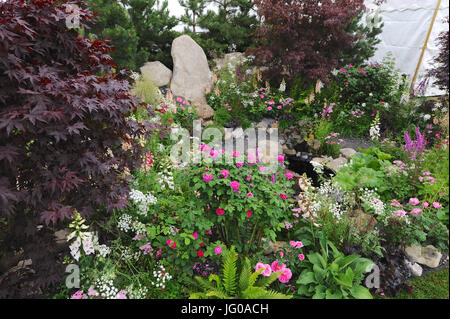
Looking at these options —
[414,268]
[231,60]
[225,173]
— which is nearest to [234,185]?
[225,173]

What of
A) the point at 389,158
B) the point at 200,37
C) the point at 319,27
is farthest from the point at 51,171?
the point at 200,37

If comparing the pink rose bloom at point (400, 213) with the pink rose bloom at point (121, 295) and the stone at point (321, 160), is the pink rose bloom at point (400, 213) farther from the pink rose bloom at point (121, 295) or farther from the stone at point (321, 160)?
the pink rose bloom at point (121, 295)

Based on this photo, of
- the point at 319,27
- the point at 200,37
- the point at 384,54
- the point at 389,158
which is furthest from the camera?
the point at 384,54

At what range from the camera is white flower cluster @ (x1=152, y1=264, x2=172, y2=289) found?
87.3 inches

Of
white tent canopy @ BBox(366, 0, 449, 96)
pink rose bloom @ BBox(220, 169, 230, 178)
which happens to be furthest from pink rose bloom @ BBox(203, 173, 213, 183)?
white tent canopy @ BBox(366, 0, 449, 96)

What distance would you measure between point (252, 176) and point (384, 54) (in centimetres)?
887

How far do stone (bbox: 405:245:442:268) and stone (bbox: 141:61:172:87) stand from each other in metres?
5.88

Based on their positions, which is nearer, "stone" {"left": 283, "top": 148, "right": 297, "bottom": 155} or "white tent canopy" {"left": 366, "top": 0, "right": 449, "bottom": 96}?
"stone" {"left": 283, "top": 148, "right": 297, "bottom": 155}

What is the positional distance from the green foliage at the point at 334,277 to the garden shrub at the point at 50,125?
1597mm

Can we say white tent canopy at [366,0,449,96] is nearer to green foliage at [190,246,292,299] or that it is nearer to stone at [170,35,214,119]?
stone at [170,35,214,119]

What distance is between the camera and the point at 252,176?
227cm

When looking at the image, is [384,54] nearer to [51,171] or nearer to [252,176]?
[252,176]

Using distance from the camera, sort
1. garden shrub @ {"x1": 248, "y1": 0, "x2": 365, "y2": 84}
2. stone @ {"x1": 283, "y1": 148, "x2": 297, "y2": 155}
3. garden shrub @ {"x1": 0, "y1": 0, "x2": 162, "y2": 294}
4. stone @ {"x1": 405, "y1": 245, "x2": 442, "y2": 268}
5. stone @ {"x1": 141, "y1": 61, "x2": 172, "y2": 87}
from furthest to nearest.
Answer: stone @ {"x1": 141, "y1": 61, "x2": 172, "y2": 87} < garden shrub @ {"x1": 248, "y1": 0, "x2": 365, "y2": 84} < stone @ {"x1": 283, "y1": 148, "x2": 297, "y2": 155} < stone @ {"x1": 405, "y1": 245, "x2": 442, "y2": 268} < garden shrub @ {"x1": 0, "y1": 0, "x2": 162, "y2": 294}

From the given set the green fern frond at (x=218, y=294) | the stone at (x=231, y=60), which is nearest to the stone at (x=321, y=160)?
the green fern frond at (x=218, y=294)
